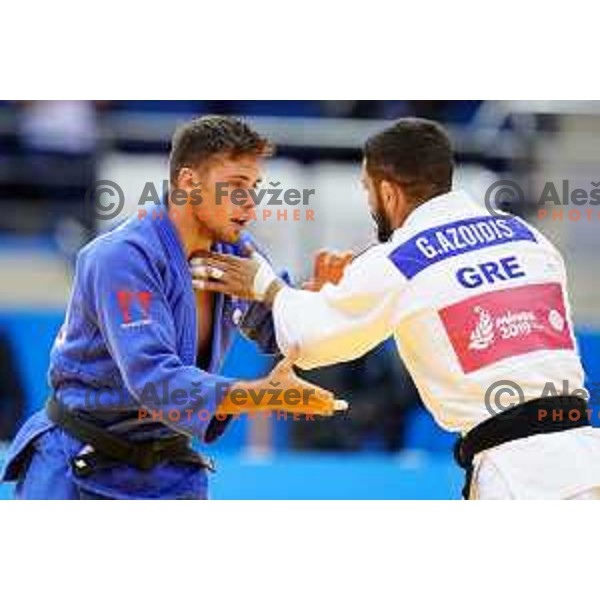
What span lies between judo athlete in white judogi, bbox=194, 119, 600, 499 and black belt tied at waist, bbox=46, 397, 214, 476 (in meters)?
0.38

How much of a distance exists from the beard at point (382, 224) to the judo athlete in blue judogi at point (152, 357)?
0.34 meters

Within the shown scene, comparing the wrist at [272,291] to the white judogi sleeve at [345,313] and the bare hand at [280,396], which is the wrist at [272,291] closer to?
the white judogi sleeve at [345,313]

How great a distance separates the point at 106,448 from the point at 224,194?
70 cm

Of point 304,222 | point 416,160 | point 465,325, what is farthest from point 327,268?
point 465,325

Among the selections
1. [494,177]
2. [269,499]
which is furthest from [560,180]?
[269,499]

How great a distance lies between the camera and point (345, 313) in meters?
2.99

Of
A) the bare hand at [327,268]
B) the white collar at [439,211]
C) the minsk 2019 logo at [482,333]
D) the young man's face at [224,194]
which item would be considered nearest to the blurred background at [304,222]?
the bare hand at [327,268]

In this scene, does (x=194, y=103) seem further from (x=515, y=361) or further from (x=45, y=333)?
(x=515, y=361)

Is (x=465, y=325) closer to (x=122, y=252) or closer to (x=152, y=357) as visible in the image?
(x=152, y=357)

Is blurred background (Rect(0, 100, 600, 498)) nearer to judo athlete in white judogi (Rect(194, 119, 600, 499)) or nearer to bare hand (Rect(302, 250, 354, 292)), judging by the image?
bare hand (Rect(302, 250, 354, 292))

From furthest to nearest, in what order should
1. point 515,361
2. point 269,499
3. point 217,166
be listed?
point 269,499 → point 217,166 → point 515,361

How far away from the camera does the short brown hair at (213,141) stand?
3197 millimetres

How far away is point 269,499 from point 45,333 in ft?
2.95

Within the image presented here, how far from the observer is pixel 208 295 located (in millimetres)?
3213
